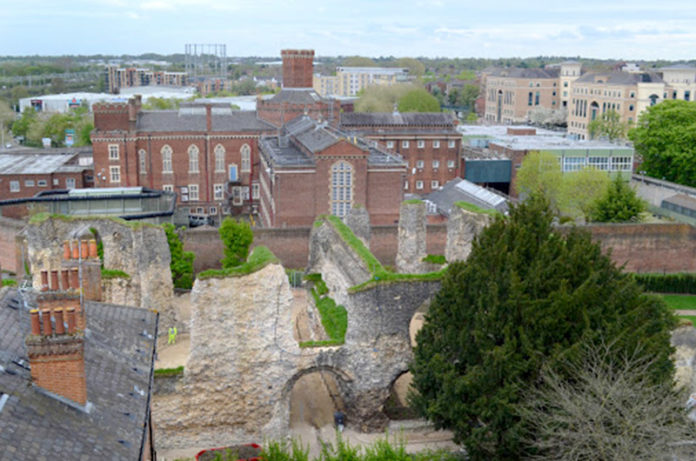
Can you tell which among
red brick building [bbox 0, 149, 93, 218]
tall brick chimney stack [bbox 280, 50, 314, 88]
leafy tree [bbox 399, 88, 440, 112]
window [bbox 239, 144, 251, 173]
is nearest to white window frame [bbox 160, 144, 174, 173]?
window [bbox 239, 144, 251, 173]

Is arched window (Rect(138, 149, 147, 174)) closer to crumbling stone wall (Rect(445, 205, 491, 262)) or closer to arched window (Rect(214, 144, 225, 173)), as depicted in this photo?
arched window (Rect(214, 144, 225, 173))

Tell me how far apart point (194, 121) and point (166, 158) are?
439 cm

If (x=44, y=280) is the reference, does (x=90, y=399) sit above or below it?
below

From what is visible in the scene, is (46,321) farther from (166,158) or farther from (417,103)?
(417,103)

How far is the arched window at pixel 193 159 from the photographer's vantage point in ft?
196

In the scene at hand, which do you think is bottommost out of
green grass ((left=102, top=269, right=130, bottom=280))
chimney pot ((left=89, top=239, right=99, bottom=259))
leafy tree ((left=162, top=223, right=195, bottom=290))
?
leafy tree ((left=162, top=223, right=195, bottom=290))

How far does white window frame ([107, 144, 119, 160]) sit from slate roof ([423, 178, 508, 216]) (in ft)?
86.1

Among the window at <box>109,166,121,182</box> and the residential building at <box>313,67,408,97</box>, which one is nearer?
the window at <box>109,166,121,182</box>

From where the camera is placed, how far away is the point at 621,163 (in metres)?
60.9

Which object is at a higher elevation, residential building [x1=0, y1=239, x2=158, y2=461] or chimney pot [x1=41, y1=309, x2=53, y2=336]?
chimney pot [x1=41, y1=309, x2=53, y2=336]

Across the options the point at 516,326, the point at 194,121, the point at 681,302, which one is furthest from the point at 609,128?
the point at 516,326

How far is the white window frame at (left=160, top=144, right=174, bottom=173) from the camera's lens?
59.1m

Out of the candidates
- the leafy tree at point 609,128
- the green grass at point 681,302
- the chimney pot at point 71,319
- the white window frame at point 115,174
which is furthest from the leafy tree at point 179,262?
the leafy tree at point 609,128

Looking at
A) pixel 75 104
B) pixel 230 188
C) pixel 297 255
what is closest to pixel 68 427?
pixel 297 255
